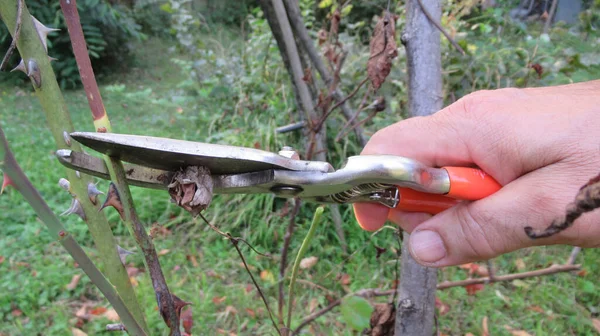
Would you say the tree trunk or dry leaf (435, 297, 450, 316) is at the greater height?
the tree trunk

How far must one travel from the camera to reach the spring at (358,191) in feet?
2.98

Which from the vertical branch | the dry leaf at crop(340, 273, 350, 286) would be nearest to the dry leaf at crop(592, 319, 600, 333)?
the dry leaf at crop(340, 273, 350, 286)

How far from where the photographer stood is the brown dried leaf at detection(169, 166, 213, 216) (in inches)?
24.9

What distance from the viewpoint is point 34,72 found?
0.64m

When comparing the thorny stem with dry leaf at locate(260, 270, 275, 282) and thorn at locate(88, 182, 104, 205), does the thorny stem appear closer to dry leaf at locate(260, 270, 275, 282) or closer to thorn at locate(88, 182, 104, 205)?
thorn at locate(88, 182, 104, 205)

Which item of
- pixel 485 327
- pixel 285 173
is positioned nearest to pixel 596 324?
pixel 485 327

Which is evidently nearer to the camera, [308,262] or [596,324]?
[596,324]

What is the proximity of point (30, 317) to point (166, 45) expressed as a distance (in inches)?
263

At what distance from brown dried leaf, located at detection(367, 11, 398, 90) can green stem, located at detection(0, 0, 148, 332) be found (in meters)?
0.84

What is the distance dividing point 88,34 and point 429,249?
584 centimetres

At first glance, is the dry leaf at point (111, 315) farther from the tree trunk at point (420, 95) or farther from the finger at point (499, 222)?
the finger at point (499, 222)

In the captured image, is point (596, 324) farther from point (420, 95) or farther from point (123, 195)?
point (123, 195)

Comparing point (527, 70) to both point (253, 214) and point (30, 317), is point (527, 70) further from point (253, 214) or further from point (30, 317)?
point (30, 317)

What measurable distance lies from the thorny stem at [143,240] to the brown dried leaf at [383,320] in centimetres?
82
